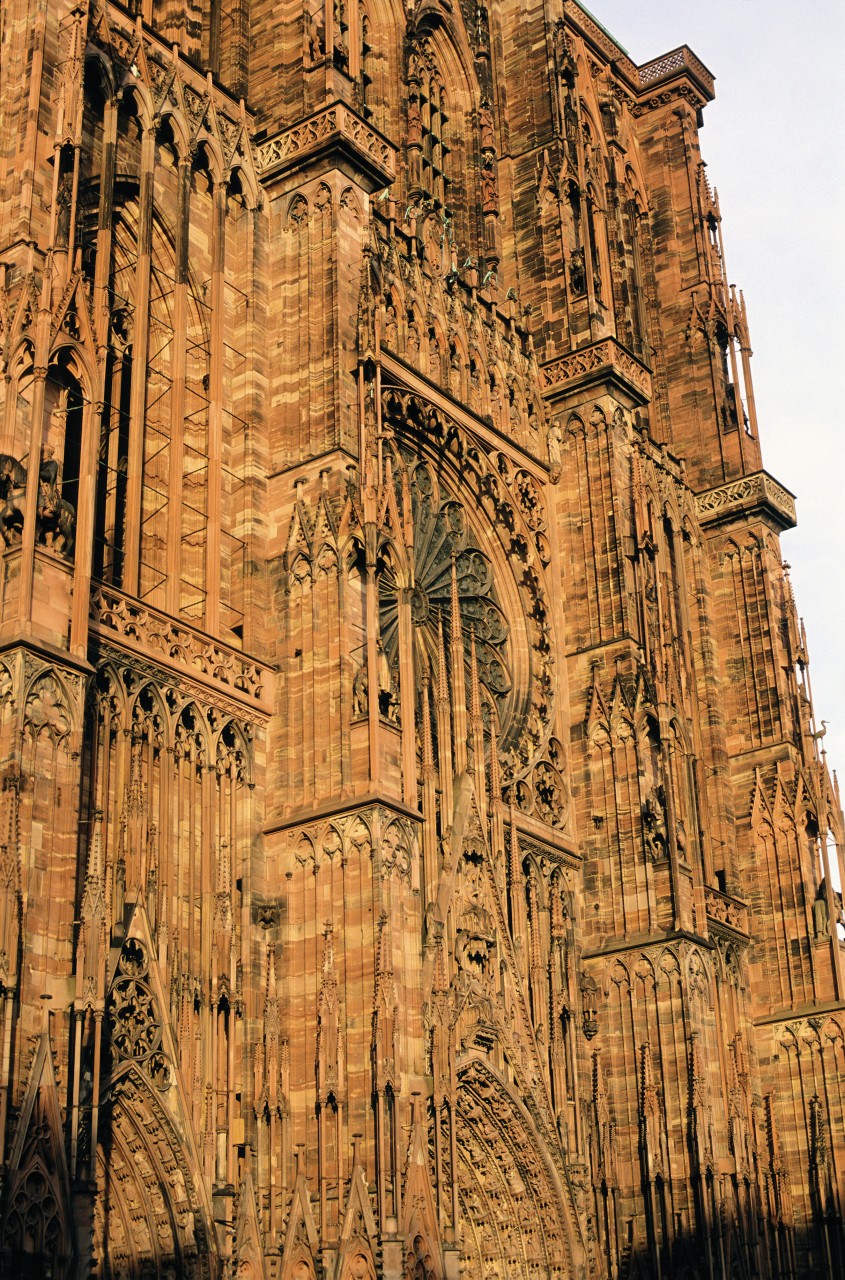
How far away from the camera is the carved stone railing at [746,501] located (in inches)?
1577

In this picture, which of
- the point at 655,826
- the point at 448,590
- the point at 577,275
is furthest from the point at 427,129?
the point at 655,826

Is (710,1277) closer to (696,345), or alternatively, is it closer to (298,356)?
(298,356)

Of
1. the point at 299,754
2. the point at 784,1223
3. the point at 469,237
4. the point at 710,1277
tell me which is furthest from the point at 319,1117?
the point at 469,237

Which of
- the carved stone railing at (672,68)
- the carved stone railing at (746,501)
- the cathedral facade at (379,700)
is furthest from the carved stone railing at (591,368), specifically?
the carved stone railing at (672,68)

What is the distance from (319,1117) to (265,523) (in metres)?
8.76

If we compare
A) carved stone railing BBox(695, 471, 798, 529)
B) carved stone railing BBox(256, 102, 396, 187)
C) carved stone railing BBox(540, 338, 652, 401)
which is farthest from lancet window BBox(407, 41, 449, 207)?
carved stone railing BBox(695, 471, 798, 529)

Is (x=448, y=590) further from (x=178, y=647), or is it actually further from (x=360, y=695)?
(x=178, y=647)

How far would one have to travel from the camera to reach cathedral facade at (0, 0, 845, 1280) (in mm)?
21828

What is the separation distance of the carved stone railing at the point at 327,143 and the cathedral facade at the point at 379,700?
0.28 feet

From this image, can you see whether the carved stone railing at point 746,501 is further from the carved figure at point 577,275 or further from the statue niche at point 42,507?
the statue niche at point 42,507

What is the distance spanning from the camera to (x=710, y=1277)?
28.5 metres

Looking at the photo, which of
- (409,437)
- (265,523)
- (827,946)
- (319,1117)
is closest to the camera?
(319,1117)

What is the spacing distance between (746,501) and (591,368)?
6.03 m

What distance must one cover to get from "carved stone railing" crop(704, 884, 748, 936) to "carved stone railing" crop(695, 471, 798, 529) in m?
8.93
